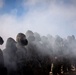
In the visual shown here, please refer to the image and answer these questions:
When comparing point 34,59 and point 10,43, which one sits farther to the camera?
point 34,59

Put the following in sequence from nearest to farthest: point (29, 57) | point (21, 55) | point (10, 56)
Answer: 1. point (10, 56)
2. point (21, 55)
3. point (29, 57)

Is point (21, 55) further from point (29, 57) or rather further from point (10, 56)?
point (29, 57)

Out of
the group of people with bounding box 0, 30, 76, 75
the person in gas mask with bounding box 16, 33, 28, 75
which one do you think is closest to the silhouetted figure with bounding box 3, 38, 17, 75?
the group of people with bounding box 0, 30, 76, 75

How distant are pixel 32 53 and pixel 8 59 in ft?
11.9

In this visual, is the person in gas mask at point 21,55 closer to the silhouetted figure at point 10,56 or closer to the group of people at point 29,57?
the group of people at point 29,57

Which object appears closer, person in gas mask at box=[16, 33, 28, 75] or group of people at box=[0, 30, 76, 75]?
group of people at box=[0, 30, 76, 75]

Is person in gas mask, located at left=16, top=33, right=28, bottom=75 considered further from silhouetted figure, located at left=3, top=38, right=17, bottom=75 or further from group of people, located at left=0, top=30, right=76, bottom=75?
silhouetted figure, located at left=3, top=38, right=17, bottom=75

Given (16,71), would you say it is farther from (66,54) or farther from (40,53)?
(66,54)

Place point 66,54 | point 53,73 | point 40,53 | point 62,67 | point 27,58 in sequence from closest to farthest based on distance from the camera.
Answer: point 27,58
point 40,53
point 53,73
point 62,67
point 66,54

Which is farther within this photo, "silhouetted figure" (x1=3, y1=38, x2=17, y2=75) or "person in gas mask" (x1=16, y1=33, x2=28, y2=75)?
"person in gas mask" (x1=16, y1=33, x2=28, y2=75)

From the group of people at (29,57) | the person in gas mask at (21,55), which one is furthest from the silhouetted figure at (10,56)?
the person in gas mask at (21,55)

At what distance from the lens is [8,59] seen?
13508 mm

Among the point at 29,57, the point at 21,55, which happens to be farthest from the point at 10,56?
the point at 29,57

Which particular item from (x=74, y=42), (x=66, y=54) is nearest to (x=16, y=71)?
(x=66, y=54)
